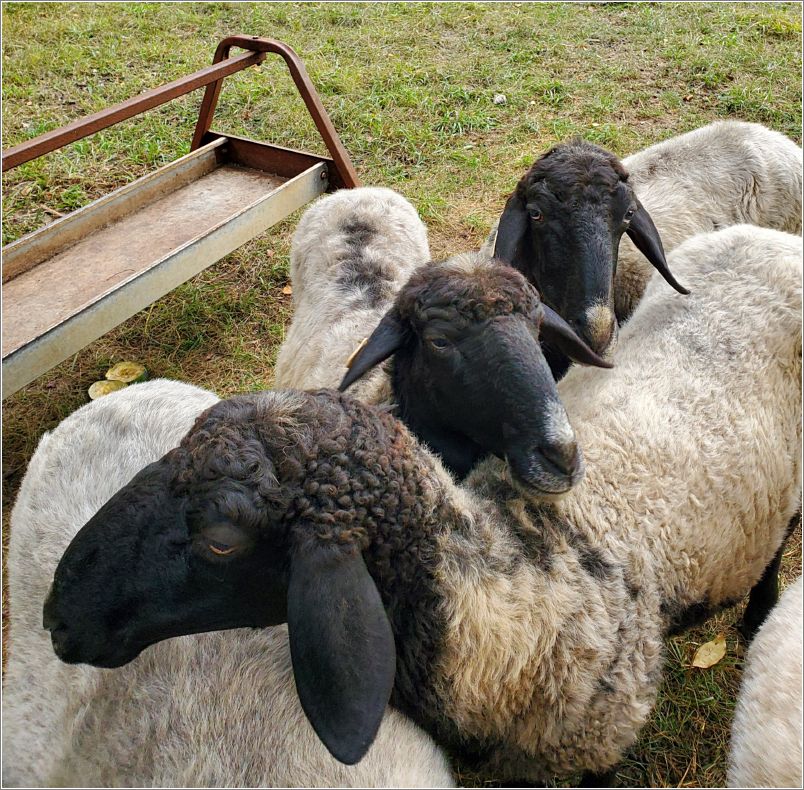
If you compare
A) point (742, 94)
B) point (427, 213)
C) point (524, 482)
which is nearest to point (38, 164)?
point (427, 213)

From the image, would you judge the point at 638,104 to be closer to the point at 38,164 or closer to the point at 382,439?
the point at 38,164

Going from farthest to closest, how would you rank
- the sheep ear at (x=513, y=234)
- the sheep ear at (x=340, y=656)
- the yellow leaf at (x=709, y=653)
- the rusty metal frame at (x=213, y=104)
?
the rusty metal frame at (x=213, y=104) < the sheep ear at (x=513, y=234) < the yellow leaf at (x=709, y=653) < the sheep ear at (x=340, y=656)

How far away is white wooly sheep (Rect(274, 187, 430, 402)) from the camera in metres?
3.65

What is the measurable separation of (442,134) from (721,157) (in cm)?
294

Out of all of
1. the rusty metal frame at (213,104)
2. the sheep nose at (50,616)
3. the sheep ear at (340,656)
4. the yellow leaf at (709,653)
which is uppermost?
the rusty metal frame at (213,104)

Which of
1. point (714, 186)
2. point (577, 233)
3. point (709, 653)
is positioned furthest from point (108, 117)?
point (709, 653)

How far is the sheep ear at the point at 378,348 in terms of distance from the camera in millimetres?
2748

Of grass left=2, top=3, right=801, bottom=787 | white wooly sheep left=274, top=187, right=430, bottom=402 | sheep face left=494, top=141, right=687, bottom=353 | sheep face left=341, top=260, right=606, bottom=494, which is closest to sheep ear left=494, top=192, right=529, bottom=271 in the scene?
sheep face left=494, top=141, right=687, bottom=353

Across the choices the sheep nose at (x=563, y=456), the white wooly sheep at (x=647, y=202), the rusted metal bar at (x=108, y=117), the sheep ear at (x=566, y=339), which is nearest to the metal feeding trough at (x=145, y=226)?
the rusted metal bar at (x=108, y=117)

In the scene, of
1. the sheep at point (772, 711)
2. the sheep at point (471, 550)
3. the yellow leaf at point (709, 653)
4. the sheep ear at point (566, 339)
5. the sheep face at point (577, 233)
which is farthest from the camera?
the sheep face at point (577, 233)

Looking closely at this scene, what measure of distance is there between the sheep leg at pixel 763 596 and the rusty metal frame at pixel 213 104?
364 centimetres

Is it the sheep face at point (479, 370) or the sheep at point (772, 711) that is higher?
the sheep face at point (479, 370)

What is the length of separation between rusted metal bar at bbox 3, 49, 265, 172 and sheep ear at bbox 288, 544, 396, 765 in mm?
3392

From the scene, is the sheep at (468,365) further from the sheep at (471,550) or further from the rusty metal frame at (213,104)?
the rusty metal frame at (213,104)
